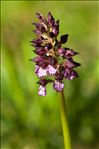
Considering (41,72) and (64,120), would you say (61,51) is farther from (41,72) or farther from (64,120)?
(64,120)

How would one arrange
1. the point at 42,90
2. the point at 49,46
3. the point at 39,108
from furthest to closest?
the point at 39,108 < the point at 42,90 < the point at 49,46

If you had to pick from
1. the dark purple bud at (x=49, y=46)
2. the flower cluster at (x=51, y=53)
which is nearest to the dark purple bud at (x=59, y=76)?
the flower cluster at (x=51, y=53)

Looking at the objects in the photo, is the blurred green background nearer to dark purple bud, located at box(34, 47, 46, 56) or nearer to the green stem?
the green stem

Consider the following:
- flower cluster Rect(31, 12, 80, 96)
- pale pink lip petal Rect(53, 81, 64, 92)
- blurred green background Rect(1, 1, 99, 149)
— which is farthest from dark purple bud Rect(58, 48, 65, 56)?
blurred green background Rect(1, 1, 99, 149)

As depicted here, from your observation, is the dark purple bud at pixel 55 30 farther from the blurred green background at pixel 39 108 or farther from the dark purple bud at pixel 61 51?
the blurred green background at pixel 39 108

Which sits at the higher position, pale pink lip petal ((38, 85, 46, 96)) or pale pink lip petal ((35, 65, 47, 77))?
pale pink lip petal ((35, 65, 47, 77))

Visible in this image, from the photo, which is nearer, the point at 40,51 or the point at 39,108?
the point at 40,51

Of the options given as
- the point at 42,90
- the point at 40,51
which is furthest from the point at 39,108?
the point at 40,51

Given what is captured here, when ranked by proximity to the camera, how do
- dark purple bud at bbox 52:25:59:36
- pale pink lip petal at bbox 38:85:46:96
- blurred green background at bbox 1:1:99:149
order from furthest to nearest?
1. blurred green background at bbox 1:1:99:149
2. pale pink lip petal at bbox 38:85:46:96
3. dark purple bud at bbox 52:25:59:36

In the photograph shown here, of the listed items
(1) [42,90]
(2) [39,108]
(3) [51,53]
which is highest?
(3) [51,53]
